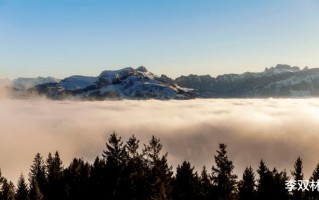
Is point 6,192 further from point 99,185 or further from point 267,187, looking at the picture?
point 267,187

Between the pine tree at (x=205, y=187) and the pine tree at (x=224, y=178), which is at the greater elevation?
the pine tree at (x=224, y=178)

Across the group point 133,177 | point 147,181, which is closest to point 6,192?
point 133,177

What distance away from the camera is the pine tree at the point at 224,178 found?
7025 centimetres

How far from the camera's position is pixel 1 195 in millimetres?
84000

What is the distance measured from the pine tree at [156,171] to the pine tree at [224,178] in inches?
343

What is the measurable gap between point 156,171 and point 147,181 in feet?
17.1

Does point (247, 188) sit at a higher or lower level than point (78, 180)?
lower

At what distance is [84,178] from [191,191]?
73.8 ft

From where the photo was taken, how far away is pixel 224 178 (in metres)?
70.6

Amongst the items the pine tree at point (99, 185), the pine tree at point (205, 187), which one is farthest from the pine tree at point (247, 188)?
the pine tree at point (99, 185)

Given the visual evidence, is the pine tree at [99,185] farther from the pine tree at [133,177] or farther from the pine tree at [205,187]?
the pine tree at [205,187]

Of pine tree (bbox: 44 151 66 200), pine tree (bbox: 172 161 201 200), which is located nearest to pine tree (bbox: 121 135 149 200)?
pine tree (bbox: 172 161 201 200)

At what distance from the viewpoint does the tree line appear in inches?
2366

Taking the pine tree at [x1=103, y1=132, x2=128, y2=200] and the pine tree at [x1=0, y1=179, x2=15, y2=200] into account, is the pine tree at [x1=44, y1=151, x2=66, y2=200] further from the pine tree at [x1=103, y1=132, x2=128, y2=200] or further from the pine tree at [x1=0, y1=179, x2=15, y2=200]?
the pine tree at [x1=103, y1=132, x2=128, y2=200]
